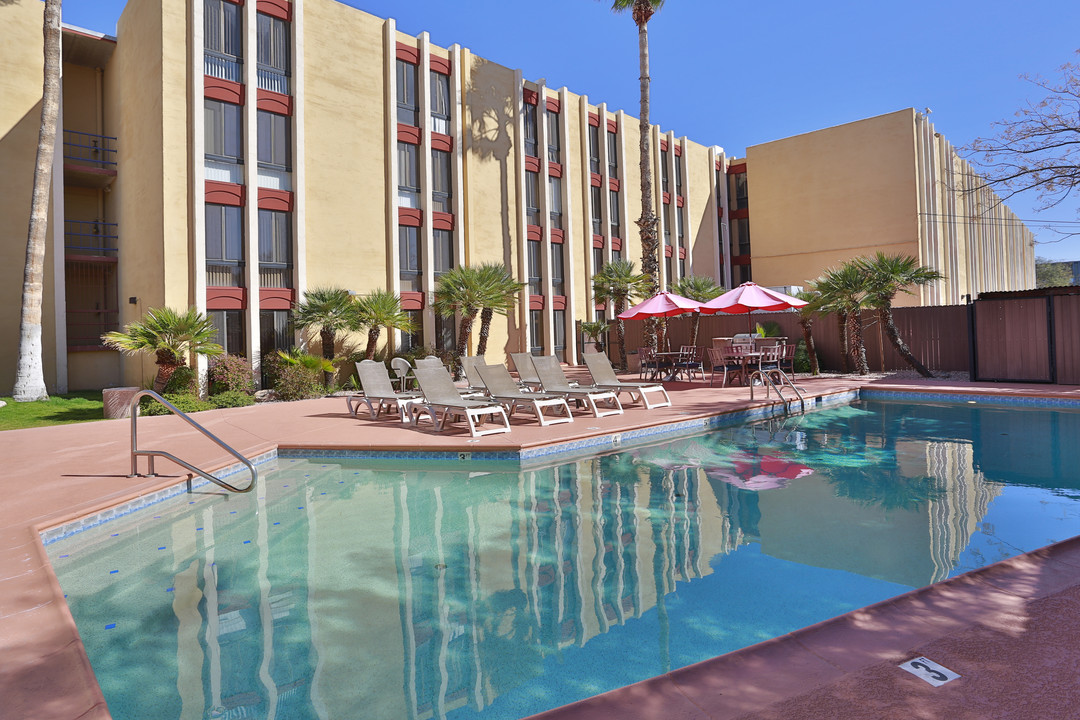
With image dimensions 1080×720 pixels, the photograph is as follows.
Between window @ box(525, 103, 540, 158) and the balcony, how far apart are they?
14.6 metres

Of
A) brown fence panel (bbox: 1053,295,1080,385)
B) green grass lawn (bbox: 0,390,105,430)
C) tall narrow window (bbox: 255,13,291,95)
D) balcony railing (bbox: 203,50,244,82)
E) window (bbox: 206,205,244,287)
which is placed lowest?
green grass lawn (bbox: 0,390,105,430)

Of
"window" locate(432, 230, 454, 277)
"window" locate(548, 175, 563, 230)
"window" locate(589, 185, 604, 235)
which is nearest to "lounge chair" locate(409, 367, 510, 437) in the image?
"window" locate(432, 230, 454, 277)

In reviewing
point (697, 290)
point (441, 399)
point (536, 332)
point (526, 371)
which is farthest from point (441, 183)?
point (441, 399)

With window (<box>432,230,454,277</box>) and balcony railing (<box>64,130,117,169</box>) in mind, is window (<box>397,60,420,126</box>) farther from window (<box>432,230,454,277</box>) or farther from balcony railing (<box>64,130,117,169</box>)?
balcony railing (<box>64,130,117,169</box>)

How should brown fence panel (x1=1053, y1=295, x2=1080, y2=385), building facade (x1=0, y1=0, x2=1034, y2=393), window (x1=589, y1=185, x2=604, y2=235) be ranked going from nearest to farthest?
1. brown fence panel (x1=1053, y1=295, x2=1080, y2=385)
2. building facade (x1=0, y1=0, x2=1034, y2=393)
3. window (x1=589, y1=185, x2=604, y2=235)

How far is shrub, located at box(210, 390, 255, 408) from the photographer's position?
48.6ft

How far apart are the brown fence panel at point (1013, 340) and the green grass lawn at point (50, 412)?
2058 centimetres

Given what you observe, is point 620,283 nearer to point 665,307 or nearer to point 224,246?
point 665,307

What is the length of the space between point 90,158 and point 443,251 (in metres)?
11.3

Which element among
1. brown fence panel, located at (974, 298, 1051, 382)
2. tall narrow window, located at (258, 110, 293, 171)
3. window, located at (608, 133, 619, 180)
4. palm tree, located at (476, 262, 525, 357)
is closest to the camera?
brown fence panel, located at (974, 298, 1051, 382)

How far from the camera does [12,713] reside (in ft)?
8.30

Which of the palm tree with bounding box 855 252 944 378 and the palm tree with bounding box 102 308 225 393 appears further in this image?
the palm tree with bounding box 855 252 944 378

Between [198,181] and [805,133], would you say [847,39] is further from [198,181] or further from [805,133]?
[198,181]

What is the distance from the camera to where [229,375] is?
15977 millimetres
